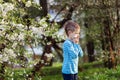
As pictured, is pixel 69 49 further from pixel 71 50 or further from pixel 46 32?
pixel 46 32

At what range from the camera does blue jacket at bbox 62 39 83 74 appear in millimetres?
9055

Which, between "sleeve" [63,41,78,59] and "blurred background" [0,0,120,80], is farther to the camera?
"blurred background" [0,0,120,80]

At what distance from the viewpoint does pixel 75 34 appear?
9.05 meters

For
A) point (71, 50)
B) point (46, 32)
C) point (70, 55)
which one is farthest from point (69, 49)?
point (46, 32)

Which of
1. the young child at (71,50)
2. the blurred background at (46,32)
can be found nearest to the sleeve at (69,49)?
the young child at (71,50)

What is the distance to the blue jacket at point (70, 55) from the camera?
A: 29.7 ft

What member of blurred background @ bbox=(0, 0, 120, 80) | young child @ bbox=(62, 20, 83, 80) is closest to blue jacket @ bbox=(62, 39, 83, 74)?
young child @ bbox=(62, 20, 83, 80)

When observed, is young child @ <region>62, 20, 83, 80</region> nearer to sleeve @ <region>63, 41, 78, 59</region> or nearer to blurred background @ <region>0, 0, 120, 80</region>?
sleeve @ <region>63, 41, 78, 59</region>

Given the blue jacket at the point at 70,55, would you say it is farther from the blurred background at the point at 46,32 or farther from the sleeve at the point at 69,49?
the blurred background at the point at 46,32

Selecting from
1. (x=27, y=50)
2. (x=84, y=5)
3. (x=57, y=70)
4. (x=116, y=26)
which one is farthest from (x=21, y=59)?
(x=57, y=70)

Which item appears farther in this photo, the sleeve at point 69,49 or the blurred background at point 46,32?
the blurred background at point 46,32

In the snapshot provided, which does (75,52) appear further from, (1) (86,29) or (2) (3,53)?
(1) (86,29)

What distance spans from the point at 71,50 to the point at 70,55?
0.13 metres

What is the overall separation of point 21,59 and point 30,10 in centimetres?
574
